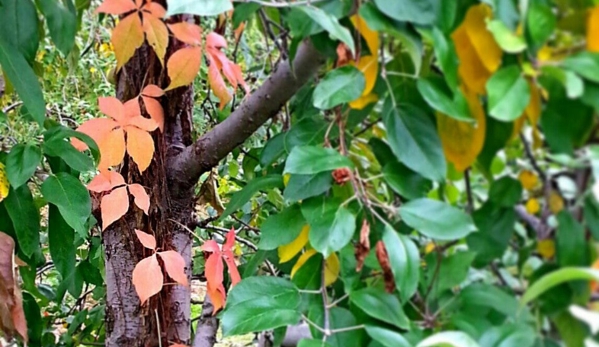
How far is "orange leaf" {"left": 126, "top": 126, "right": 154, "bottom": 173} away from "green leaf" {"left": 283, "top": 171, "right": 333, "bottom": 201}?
24 centimetres

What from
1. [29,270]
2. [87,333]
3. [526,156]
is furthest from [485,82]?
[87,333]

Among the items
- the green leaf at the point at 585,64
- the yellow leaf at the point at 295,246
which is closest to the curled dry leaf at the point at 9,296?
the yellow leaf at the point at 295,246

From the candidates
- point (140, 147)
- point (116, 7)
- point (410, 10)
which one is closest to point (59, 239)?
point (140, 147)

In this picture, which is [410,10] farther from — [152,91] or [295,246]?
[152,91]

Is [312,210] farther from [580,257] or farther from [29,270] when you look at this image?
[29,270]

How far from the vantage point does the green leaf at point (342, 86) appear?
0.94ft

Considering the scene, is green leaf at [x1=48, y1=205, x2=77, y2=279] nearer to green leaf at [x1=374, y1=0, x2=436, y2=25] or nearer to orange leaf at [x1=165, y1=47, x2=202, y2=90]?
orange leaf at [x1=165, y1=47, x2=202, y2=90]

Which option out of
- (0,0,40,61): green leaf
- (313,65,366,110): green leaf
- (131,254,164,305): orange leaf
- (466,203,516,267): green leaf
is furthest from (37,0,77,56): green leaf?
(466,203,516,267): green leaf

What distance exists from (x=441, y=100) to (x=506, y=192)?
5 centimetres

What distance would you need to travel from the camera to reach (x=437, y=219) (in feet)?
0.85

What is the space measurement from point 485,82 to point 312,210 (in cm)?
13

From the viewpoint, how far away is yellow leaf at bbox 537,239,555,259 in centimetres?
22

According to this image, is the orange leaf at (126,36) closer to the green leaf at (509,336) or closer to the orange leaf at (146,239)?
the orange leaf at (146,239)

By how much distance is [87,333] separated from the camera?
93cm
